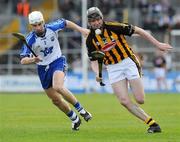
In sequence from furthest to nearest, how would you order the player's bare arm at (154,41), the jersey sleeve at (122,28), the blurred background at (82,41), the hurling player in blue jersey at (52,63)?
the blurred background at (82,41) → the hurling player in blue jersey at (52,63) → the jersey sleeve at (122,28) → the player's bare arm at (154,41)

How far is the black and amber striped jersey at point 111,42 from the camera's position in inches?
556

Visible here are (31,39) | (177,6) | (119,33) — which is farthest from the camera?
(177,6)

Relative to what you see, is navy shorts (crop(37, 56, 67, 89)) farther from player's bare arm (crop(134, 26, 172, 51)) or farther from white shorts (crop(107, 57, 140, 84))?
player's bare arm (crop(134, 26, 172, 51))

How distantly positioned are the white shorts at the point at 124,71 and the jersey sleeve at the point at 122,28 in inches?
22.8

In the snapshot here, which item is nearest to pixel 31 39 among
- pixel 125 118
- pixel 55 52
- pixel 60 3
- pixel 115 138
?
pixel 55 52

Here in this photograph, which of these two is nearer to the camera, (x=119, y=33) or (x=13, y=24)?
(x=119, y=33)

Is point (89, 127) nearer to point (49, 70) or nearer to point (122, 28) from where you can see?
point (49, 70)

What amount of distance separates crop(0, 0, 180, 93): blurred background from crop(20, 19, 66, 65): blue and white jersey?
856 inches

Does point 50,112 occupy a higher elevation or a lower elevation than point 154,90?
higher

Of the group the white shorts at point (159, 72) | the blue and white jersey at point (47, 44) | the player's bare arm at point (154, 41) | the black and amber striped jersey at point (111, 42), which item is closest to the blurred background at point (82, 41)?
the white shorts at point (159, 72)

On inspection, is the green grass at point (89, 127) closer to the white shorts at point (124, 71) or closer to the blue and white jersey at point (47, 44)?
the white shorts at point (124, 71)

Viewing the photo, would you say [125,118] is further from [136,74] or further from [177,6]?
[177,6]

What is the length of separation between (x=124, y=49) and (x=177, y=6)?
91.2ft

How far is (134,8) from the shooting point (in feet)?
133
